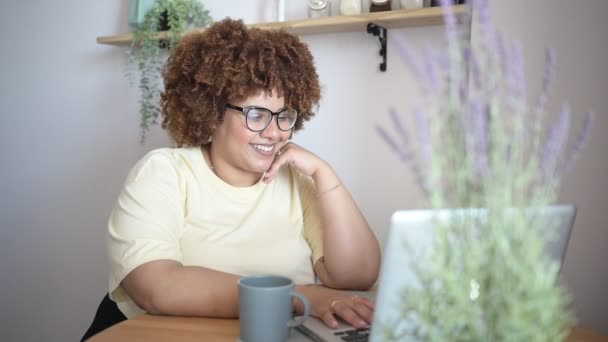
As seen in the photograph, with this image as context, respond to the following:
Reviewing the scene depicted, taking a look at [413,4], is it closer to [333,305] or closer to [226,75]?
[226,75]

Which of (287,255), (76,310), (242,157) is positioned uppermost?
(242,157)

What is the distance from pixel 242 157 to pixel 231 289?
450mm

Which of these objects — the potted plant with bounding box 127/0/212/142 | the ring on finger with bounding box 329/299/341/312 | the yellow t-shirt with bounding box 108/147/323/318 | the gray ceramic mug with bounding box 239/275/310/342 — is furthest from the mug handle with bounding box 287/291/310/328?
the potted plant with bounding box 127/0/212/142

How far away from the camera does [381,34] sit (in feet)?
6.58

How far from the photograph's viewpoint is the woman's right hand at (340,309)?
1.00m

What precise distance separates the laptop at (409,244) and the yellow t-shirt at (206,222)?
72cm

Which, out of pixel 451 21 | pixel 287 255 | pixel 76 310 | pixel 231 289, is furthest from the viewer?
pixel 76 310

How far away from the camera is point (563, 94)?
1560 millimetres

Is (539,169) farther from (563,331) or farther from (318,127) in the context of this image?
(318,127)

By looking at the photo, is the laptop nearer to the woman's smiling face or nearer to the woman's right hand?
the woman's right hand

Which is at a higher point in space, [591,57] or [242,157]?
[591,57]

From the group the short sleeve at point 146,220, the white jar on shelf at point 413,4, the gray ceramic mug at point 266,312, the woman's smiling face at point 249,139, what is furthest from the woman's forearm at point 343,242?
the white jar on shelf at point 413,4

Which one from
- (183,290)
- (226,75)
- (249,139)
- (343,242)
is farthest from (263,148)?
(183,290)

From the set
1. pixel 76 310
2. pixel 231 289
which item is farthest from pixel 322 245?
pixel 76 310
